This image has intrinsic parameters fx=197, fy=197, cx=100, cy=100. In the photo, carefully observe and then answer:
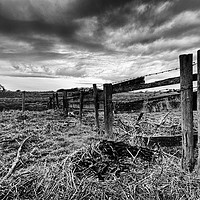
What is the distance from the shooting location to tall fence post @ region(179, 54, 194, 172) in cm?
303

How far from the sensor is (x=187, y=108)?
3043 mm

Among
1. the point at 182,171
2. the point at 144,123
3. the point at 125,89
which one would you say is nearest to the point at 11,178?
the point at 182,171

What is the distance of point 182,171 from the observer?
2.94m

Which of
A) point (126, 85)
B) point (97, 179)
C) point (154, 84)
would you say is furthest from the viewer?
point (126, 85)

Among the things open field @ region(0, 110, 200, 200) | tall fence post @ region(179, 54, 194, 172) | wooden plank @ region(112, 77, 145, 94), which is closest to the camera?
open field @ region(0, 110, 200, 200)

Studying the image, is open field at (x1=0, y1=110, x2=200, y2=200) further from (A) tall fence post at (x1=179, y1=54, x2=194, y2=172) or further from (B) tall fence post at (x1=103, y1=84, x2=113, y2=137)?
(B) tall fence post at (x1=103, y1=84, x2=113, y2=137)

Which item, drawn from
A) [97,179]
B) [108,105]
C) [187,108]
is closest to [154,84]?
[187,108]

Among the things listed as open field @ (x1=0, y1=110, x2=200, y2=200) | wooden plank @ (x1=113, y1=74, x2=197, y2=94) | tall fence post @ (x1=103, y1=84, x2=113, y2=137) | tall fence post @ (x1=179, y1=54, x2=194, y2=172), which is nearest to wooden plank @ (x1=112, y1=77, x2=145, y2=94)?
wooden plank @ (x1=113, y1=74, x2=197, y2=94)

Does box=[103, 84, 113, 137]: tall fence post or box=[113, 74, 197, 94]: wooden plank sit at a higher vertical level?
box=[113, 74, 197, 94]: wooden plank

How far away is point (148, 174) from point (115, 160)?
554mm

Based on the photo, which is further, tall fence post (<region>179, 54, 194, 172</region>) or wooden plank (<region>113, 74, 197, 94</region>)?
wooden plank (<region>113, 74, 197, 94</region>)

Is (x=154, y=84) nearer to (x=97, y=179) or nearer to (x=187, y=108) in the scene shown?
(x=187, y=108)

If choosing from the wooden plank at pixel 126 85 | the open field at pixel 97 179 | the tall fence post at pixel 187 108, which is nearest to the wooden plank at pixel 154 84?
the wooden plank at pixel 126 85

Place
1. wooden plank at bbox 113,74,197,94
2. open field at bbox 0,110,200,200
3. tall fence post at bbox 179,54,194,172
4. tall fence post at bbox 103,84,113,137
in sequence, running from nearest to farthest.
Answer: open field at bbox 0,110,200,200
tall fence post at bbox 179,54,194,172
wooden plank at bbox 113,74,197,94
tall fence post at bbox 103,84,113,137
